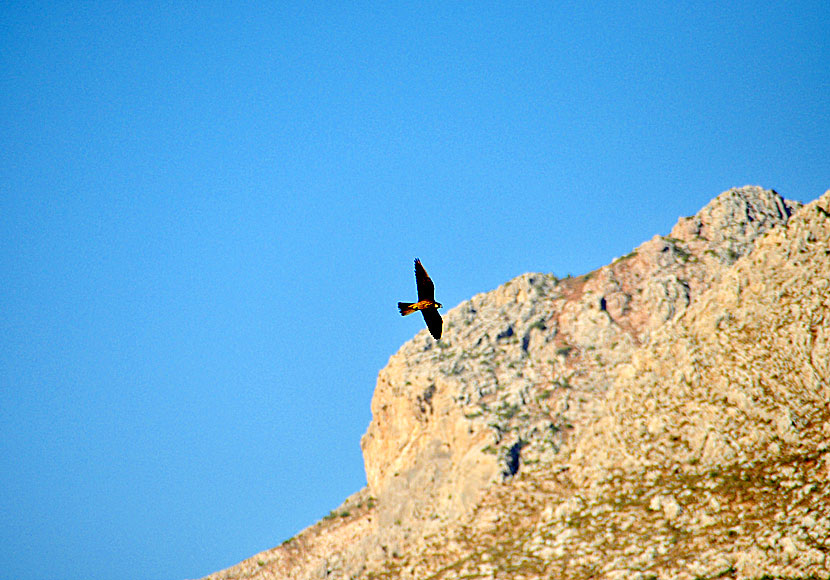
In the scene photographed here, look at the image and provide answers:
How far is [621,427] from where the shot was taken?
4129 inches

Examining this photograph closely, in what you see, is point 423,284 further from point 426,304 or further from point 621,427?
point 621,427

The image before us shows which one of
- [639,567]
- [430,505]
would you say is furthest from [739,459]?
[430,505]

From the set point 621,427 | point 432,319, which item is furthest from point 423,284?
point 621,427

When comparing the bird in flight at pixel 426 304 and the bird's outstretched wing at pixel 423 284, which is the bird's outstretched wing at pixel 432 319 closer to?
the bird in flight at pixel 426 304

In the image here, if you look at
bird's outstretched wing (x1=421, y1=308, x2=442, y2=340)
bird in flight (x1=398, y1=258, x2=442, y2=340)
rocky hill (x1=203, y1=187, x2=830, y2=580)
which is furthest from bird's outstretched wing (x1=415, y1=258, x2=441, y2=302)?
rocky hill (x1=203, y1=187, x2=830, y2=580)

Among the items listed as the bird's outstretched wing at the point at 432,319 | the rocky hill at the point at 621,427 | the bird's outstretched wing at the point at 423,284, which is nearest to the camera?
the bird's outstretched wing at the point at 423,284

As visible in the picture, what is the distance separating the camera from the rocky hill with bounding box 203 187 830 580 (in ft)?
286

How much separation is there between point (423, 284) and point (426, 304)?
99cm

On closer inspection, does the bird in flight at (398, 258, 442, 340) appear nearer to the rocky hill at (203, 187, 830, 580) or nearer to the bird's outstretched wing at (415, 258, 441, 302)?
the bird's outstretched wing at (415, 258, 441, 302)

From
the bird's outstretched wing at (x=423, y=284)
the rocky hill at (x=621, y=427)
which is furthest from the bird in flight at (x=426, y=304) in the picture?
the rocky hill at (x=621, y=427)

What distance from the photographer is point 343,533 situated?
128 meters

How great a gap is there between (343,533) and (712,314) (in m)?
46.2

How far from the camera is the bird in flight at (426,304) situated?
172 ft

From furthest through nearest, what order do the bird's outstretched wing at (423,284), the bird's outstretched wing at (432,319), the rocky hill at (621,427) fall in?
the rocky hill at (621,427) → the bird's outstretched wing at (432,319) → the bird's outstretched wing at (423,284)
